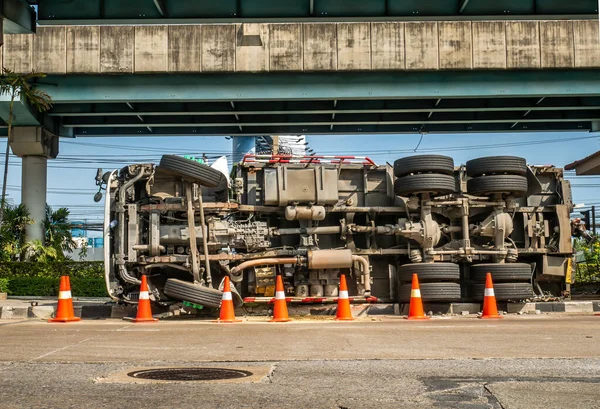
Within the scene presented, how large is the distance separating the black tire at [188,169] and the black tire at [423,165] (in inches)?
133

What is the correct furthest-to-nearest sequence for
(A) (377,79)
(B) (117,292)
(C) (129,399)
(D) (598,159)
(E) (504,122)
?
(E) (504,122)
(A) (377,79)
(D) (598,159)
(B) (117,292)
(C) (129,399)

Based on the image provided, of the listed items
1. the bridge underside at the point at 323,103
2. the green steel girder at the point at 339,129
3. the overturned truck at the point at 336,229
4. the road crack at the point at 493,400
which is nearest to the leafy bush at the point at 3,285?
the bridge underside at the point at 323,103

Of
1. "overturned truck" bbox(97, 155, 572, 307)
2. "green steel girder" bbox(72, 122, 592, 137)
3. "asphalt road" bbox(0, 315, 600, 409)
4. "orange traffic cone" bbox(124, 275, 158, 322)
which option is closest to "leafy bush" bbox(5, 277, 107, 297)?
"green steel girder" bbox(72, 122, 592, 137)

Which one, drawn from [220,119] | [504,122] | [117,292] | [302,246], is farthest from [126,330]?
[504,122]

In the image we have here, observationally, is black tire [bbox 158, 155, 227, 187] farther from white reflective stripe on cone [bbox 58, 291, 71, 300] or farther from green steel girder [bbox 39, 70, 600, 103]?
green steel girder [bbox 39, 70, 600, 103]

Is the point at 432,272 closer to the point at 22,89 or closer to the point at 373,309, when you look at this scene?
the point at 373,309

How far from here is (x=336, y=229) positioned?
48.4ft

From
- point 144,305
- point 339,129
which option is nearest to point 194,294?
point 144,305

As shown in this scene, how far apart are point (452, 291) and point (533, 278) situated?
232cm

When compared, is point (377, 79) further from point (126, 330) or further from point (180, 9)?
point (126, 330)

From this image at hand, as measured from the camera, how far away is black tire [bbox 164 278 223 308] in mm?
13109

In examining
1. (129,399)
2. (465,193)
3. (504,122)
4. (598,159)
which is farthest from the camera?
(504,122)

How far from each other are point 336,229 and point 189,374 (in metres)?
8.67

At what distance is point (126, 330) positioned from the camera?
10297 mm
